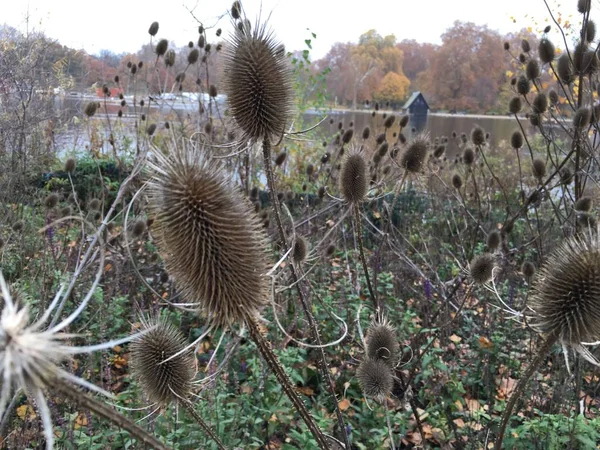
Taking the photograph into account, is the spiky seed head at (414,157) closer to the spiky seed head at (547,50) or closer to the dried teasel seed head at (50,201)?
the spiky seed head at (547,50)

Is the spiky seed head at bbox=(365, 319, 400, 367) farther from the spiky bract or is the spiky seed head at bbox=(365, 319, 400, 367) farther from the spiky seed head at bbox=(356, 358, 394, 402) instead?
the spiky bract

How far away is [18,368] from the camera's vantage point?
0.64 meters

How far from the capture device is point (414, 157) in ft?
11.5

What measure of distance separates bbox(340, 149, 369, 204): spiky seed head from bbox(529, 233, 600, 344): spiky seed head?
4.48ft

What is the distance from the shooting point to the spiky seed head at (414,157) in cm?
351

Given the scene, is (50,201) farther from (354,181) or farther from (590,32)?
(590,32)

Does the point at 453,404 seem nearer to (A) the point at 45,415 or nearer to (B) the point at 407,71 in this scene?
(A) the point at 45,415

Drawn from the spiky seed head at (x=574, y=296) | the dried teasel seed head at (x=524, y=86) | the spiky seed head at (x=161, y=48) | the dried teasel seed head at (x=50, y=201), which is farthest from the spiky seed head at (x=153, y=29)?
the spiky seed head at (x=574, y=296)

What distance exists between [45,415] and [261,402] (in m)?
2.88

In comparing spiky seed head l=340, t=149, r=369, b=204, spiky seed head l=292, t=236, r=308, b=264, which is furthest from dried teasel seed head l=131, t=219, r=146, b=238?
spiky seed head l=340, t=149, r=369, b=204

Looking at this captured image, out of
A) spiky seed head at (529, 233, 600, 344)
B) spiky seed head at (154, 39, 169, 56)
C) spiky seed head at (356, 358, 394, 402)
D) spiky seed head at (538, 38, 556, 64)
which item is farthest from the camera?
spiky seed head at (154, 39, 169, 56)

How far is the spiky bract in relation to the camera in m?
1.42

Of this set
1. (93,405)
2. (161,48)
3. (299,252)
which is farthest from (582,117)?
(161,48)

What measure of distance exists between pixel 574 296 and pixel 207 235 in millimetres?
1169
